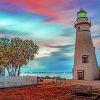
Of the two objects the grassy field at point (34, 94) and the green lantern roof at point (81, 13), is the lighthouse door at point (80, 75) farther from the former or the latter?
the grassy field at point (34, 94)

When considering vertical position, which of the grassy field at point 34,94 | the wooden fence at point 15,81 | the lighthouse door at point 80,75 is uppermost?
the lighthouse door at point 80,75

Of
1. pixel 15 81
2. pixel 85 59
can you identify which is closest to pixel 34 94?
pixel 15 81

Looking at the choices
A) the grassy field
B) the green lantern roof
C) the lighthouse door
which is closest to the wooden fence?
the grassy field

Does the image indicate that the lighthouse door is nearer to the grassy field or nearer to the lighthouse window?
the lighthouse window

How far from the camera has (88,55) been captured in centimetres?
4156

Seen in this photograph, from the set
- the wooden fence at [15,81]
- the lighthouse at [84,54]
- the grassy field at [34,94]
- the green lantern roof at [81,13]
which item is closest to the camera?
the grassy field at [34,94]

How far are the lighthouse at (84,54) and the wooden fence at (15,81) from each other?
1045 cm

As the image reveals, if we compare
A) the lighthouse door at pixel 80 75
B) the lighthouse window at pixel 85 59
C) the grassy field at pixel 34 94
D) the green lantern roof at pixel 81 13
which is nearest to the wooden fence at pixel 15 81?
the grassy field at pixel 34 94

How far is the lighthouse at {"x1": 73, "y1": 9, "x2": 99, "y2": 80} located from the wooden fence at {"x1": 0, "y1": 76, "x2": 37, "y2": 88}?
10450mm

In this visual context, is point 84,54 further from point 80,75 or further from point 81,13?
point 81,13

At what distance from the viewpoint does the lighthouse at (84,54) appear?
41.3 metres

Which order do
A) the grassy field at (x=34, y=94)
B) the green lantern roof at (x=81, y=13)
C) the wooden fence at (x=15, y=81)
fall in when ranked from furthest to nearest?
1. the green lantern roof at (x=81, y=13)
2. the wooden fence at (x=15, y=81)
3. the grassy field at (x=34, y=94)

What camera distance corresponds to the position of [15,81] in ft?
101

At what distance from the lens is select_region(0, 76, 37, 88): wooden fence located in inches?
1113
